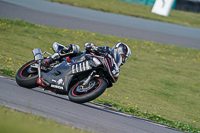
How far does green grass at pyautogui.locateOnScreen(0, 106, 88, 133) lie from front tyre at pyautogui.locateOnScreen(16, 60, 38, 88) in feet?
6.36

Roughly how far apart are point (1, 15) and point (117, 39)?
591 cm

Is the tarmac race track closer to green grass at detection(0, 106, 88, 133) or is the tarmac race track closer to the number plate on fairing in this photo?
green grass at detection(0, 106, 88, 133)

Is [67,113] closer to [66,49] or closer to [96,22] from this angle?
[66,49]

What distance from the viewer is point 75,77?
21.2 feet

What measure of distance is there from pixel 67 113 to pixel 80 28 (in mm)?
12721

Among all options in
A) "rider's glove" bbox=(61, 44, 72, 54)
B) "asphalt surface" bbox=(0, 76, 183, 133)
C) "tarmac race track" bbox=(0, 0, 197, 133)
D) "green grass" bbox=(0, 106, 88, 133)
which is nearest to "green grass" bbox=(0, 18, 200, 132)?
"tarmac race track" bbox=(0, 0, 197, 133)

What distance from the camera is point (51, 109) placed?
5367 millimetres

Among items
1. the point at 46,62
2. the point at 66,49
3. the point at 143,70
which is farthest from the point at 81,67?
the point at 143,70

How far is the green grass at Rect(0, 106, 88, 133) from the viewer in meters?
3.78

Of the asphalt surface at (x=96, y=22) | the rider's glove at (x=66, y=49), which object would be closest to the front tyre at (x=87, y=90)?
the rider's glove at (x=66, y=49)

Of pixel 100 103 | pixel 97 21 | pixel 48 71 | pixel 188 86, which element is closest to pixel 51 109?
pixel 48 71

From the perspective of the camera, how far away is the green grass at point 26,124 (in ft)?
12.4

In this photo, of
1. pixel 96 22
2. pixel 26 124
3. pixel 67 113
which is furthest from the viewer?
pixel 96 22

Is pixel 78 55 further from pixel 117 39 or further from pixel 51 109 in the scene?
pixel 117 39
